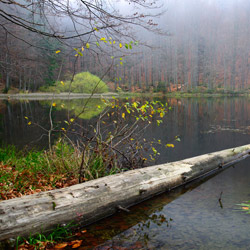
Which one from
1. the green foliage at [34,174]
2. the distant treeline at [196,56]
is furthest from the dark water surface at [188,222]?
the distant treeline at [196,56]

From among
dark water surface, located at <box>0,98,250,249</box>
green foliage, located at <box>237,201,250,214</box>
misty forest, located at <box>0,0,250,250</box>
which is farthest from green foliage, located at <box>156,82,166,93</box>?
green foliage, located at <box>237,201,250,214</box>

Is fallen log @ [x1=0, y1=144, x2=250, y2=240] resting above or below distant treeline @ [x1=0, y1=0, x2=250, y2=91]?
below

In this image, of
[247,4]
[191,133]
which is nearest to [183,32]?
[247,4]

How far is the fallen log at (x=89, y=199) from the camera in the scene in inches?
86.6

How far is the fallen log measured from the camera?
2.20 metres

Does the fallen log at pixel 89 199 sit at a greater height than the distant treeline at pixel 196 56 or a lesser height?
lesser

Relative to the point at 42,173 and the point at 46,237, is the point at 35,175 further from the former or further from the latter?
the point at 46,237

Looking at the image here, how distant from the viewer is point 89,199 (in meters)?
2.74

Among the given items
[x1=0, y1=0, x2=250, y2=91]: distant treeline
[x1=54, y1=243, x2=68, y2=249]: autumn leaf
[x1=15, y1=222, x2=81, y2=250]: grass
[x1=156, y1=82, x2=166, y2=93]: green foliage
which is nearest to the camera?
[x1=15, y1=222, x2=81, y2=250]: grass

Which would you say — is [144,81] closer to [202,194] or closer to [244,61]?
[244,61]

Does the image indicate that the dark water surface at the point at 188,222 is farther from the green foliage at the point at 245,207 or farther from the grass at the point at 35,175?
the grass at the point at 35,175

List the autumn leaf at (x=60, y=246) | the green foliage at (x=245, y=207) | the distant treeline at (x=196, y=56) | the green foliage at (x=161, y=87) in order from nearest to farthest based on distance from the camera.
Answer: the autumn leaf at (x=60, y=246)
the green foliage at (x=245, y=207)
the green foliage at (x=161, y=87)
the distant treeline at (x=196, y=56)

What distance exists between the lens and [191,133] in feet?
30.7

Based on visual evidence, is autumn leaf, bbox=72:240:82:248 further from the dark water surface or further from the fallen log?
the fallen log
